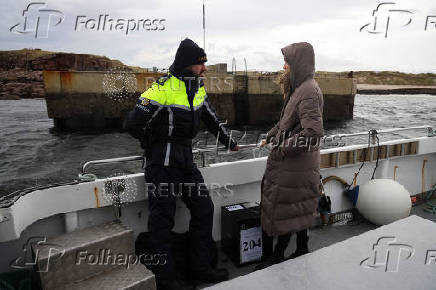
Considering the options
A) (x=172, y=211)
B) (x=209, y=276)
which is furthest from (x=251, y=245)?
(x=172, y=211)

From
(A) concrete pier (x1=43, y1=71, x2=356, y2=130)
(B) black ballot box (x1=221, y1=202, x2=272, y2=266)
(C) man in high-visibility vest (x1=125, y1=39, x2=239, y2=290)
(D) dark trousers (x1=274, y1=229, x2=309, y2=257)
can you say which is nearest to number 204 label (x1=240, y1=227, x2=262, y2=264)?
(B) black ballot box (x1=221, y1=202, x2=272, y2=266)

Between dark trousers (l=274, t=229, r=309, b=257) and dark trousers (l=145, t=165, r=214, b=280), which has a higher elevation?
dark trousers (l=145, t=165, r=214, b=280)

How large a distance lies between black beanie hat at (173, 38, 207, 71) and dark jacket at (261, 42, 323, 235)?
0.70 meters

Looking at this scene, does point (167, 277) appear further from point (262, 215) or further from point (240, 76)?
point (240, 76)

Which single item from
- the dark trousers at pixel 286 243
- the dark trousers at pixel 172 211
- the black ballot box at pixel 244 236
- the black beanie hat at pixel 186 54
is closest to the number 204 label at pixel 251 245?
the black ballot box at pixel 244 236

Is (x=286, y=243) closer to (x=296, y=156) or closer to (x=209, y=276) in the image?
(x=209, y=276)

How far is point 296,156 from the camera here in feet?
8.30

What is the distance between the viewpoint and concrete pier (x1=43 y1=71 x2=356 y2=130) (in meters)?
20.0

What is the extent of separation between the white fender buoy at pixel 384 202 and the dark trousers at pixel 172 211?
6.99 ft

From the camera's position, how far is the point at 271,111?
2528 centimetres

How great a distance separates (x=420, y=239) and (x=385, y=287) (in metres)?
0.38

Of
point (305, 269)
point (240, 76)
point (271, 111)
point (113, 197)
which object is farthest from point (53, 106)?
point (305, 269)

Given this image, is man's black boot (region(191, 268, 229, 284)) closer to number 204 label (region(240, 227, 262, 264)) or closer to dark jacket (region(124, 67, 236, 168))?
number 204 label (region(240, 227, 262, 264))

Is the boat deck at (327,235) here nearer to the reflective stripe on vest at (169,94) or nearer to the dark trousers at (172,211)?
the dark trousers at (172,211)
